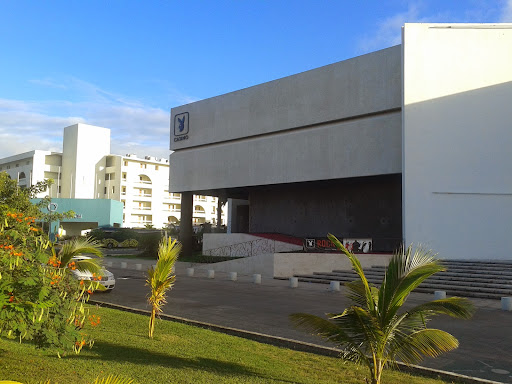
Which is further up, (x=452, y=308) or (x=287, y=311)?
(x=452, y=308)

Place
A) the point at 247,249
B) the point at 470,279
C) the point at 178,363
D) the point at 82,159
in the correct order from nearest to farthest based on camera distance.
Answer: the point at 178,363 → the point at 470,279 → the point at 247,249 → the point at 82,159

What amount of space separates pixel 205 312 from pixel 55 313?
840cm

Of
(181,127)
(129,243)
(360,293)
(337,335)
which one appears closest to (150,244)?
(181,127)

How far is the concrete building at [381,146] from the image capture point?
2178 centimetres

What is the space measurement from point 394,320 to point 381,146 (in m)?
22.4

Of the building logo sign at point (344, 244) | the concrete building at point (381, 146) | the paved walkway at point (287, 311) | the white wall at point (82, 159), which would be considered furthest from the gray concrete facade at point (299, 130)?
the white wall at point (82, 159)

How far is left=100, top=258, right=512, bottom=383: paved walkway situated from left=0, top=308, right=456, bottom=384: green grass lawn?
1574mm

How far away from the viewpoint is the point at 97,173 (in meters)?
75.0

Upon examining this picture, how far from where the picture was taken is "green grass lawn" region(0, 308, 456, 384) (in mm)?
6145

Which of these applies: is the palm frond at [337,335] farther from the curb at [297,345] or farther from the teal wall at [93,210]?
the teal wall at [93,210]

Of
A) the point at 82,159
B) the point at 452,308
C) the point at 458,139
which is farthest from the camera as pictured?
the point at 82,159

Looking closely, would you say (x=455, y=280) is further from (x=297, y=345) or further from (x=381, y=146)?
(x=297, y=345)

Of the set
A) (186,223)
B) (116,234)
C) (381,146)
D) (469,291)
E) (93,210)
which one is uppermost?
(381,146)

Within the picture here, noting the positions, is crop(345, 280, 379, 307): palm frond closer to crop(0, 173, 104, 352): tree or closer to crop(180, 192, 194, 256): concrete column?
crop(0, 173, 104, 352): tree
